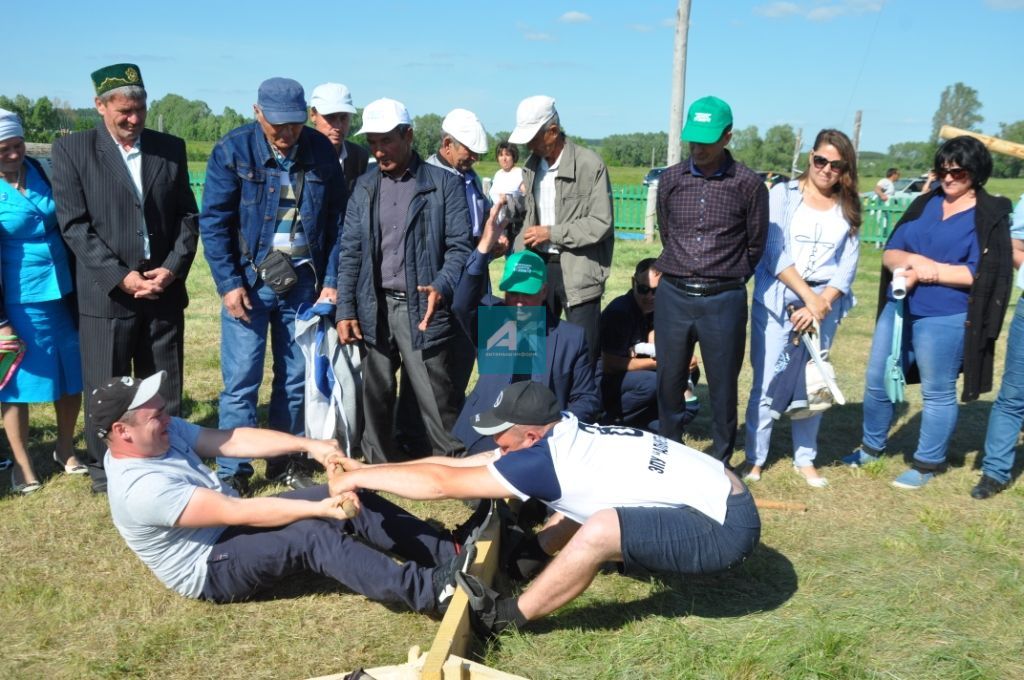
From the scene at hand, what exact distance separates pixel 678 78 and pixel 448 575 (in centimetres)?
1420

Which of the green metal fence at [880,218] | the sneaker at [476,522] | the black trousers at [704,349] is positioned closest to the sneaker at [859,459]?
the black trousers at [704,349]

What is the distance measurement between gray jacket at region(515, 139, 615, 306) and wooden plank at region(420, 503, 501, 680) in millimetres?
1788

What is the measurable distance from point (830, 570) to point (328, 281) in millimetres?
3112

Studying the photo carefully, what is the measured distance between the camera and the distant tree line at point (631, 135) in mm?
20594

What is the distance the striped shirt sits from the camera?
15.6 feet

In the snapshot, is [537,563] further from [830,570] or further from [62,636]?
[62,636]

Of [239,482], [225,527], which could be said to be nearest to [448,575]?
[225,527]

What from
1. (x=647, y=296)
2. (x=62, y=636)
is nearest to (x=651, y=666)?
(x=62, y=636)

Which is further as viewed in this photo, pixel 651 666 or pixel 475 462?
pixel 475 462

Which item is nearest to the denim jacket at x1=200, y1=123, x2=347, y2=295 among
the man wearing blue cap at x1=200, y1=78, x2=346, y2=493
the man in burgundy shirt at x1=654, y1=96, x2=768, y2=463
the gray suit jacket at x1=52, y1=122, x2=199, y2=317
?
the man wearing blue cap at x1=200, y1=78, x2=346, y2=493

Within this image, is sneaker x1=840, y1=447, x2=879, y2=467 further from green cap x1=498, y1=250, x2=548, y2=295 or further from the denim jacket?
the denim jacket

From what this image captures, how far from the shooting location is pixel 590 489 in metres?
3.41

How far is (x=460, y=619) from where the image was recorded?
3.32 meters

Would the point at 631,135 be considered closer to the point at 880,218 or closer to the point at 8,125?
the point at 880,218
